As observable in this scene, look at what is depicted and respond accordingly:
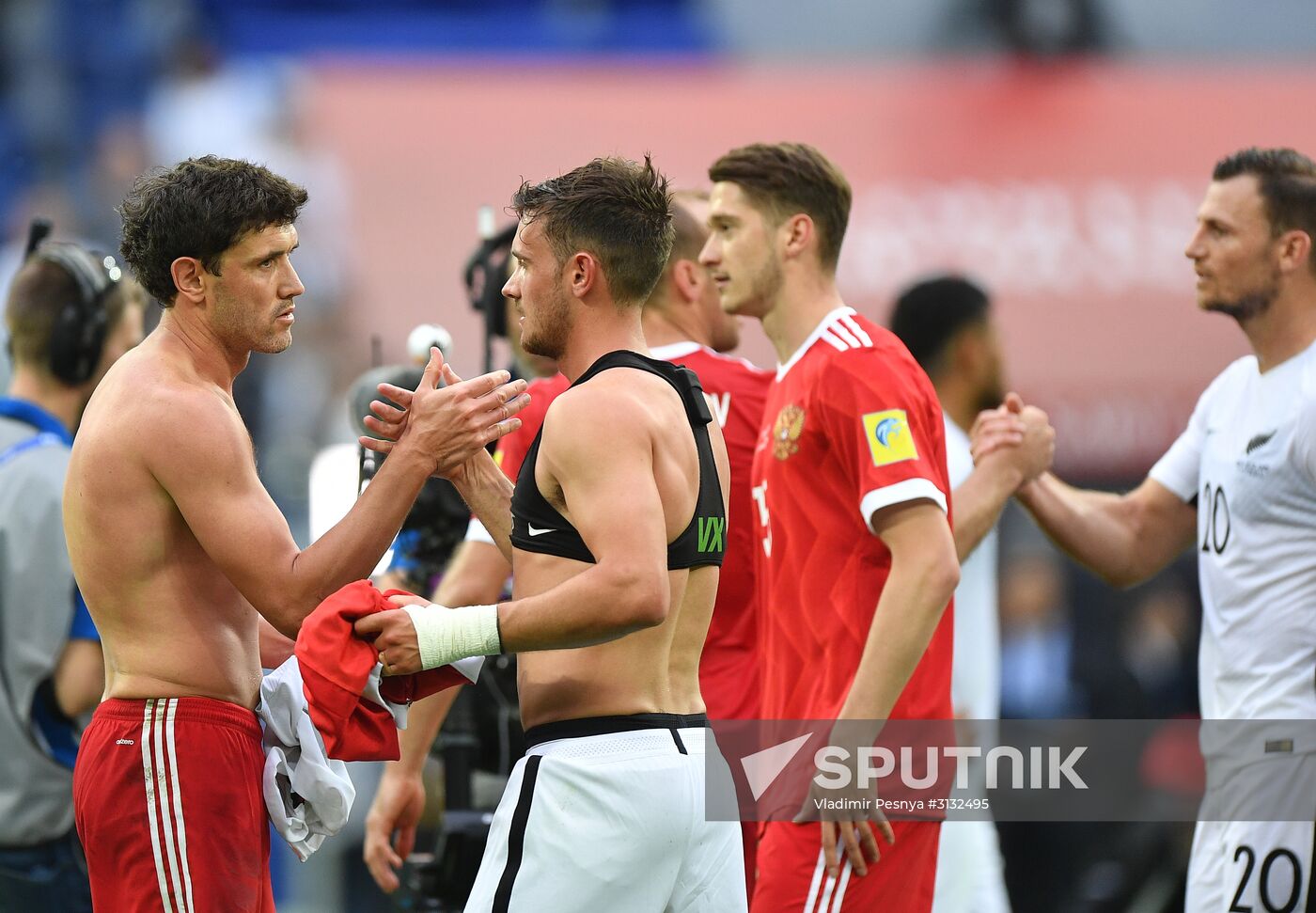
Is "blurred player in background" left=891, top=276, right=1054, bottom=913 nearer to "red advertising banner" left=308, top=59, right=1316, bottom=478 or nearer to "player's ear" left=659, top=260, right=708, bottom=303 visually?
"player's ear" left=659, top=260, right=708, bottom=303

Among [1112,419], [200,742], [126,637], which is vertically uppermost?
[1112,419]

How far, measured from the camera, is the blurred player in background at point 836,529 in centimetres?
404

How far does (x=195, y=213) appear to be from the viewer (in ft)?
12.3

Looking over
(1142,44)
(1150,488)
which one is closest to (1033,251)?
(1142,44)

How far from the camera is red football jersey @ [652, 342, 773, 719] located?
494 centimetres

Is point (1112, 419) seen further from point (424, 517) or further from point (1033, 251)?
point (424, 517)

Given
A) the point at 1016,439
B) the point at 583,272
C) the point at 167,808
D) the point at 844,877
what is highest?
the point at 583,272

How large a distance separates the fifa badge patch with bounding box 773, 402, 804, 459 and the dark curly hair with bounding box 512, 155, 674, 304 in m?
0.80

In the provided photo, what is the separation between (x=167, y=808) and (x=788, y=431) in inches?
71.0

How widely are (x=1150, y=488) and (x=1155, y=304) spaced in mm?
5384

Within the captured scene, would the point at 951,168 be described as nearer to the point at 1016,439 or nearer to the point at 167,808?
the point at 1016,439

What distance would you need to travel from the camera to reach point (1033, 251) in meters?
10.4

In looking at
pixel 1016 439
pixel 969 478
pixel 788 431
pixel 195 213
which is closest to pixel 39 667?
pixel 195 213

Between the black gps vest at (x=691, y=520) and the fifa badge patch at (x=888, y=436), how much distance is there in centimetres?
58
